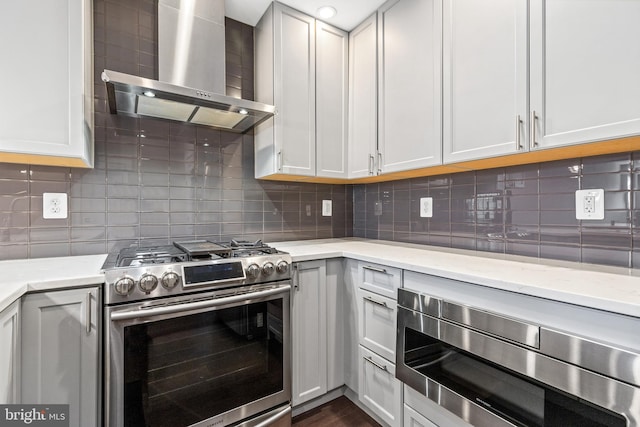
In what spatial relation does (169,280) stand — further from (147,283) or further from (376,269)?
(376,269)

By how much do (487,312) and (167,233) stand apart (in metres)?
1.78

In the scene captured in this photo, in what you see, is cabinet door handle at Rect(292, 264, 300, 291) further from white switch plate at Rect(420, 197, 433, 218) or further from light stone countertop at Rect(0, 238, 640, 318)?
white switch plate at Rect(420, 197, 433, 218)

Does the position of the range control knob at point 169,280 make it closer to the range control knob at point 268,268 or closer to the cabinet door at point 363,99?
the range control knob at point 268,268

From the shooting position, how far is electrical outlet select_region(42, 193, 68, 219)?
158cm

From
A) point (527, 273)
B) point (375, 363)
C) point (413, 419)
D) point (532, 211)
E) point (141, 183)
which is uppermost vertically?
point (141, 183)

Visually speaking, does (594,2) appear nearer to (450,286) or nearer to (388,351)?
(450,286)

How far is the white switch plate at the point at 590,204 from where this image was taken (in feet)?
4.24

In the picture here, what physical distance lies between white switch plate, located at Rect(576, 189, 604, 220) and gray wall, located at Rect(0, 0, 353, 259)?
1.75 metres

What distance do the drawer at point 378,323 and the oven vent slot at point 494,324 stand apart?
0.34 m

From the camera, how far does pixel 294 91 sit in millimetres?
1985

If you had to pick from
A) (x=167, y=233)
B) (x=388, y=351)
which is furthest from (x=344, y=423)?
(x=167, y=233)

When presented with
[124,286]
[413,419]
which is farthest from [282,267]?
[413,419]

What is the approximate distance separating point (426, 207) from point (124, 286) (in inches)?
69.1

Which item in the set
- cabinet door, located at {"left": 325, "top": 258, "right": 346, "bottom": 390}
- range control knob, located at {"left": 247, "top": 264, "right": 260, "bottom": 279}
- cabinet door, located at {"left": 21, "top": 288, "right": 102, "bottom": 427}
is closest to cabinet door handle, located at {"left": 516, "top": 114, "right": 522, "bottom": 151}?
cabinet door, located at {"left": 325, "top": 258, "right": 346, "bottom": 390}
